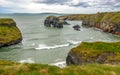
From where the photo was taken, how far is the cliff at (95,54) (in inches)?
2190

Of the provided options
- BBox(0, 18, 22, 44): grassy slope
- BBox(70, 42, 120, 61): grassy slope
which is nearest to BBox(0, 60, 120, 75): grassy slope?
BBox(70, 42, 120, 61): grassy slope

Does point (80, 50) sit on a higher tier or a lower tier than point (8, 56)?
higher

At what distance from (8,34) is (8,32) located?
10.9ft

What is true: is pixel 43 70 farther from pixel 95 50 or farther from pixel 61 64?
pixel 61 64

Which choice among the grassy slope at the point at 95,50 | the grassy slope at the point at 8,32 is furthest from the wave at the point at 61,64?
the grassy slope at the point at 8,32

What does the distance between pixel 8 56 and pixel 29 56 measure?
7696mm

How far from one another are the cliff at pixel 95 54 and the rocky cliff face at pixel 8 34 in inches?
1862

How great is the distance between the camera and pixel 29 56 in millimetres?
77562

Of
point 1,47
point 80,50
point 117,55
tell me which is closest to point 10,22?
point 1,47

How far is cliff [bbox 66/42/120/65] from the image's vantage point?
55622mm

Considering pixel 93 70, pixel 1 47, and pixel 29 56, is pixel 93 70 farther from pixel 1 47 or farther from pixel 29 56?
pixel 1 47

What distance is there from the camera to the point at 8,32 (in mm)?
116125

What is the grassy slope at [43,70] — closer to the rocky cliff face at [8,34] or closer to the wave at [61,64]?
the wave at [61,64]

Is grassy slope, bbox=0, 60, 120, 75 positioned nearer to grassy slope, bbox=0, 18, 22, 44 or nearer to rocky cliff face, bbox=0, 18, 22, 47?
rocky cliff face, bbox=0, 18, 22, 47
